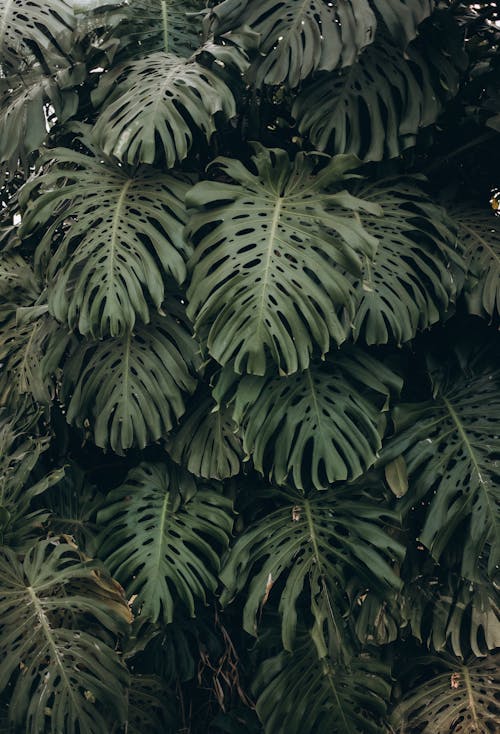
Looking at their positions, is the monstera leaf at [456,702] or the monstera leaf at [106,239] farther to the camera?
the monstera leaf at [456,702]

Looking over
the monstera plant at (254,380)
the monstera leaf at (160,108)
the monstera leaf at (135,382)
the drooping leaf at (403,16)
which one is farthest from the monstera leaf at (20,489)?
the drooping leaf at (403,16)

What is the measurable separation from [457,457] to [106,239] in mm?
901

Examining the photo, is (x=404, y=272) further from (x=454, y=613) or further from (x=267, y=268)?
(x=454, y=613)

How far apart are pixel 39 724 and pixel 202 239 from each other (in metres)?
1.05

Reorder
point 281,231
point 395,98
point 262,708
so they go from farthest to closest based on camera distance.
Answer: point 395,98 < point 262,708 < point 281,231

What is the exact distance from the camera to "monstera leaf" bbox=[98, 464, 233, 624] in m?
2.02

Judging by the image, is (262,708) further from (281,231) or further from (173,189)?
(173,189)

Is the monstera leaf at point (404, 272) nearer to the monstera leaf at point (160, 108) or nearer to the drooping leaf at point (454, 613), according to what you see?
the monstera leaf at point (160, 108)

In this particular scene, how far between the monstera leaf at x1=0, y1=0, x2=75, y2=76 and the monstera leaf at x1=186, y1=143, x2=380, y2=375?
57 cm

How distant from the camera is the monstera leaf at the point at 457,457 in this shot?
6.47 ft

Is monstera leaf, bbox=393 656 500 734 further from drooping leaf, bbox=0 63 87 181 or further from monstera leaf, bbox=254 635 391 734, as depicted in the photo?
drooping leaf, bbox=0 63 87 181

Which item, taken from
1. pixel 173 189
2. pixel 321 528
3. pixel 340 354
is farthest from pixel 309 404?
pixel 173 189

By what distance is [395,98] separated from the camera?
7.20 feet

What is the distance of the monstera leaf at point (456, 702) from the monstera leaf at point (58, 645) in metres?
0.69
